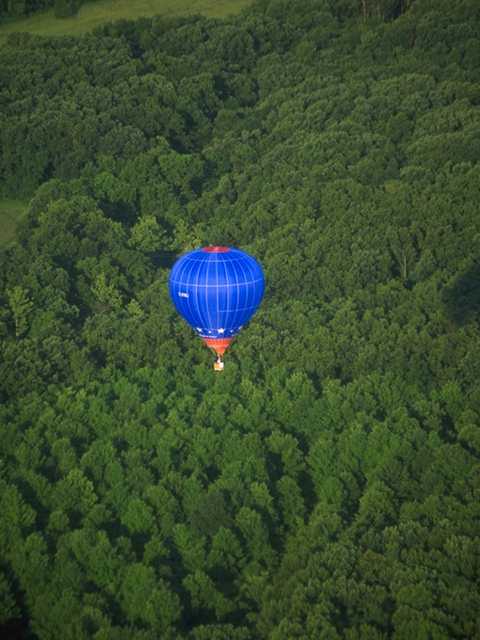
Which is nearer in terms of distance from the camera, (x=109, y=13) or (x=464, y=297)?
(x=464, y=297)

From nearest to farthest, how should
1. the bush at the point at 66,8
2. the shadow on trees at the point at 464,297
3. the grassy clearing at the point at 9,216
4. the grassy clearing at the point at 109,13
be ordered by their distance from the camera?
the shadow on trees at the point at 464,297, the grassy clearing at the point at 9,216, the grassy clearing at the point at 109,13, the bush at the point at 66,8

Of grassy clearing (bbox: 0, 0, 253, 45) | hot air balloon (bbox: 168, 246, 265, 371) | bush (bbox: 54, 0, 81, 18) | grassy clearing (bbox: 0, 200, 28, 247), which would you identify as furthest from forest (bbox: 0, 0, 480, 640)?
bush (bbox: 54, 0, 81, 18)

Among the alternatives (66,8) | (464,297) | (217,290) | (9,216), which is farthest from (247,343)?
(66,8)

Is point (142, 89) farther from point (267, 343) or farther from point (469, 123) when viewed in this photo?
point (267, 343)

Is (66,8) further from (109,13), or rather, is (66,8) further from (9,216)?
(9,216)

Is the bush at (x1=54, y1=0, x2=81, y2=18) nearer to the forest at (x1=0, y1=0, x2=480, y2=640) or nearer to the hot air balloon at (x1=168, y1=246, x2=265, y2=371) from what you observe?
the forest at (x1=0, y1=0, x2=480, y2=640)

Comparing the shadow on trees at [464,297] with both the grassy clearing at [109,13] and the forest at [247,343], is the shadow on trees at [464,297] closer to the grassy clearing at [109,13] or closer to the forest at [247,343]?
the forest at [247,343]

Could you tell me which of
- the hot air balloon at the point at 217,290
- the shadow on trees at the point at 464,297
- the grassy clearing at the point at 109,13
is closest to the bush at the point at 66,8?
the grassy clearing at the point at 109,13
